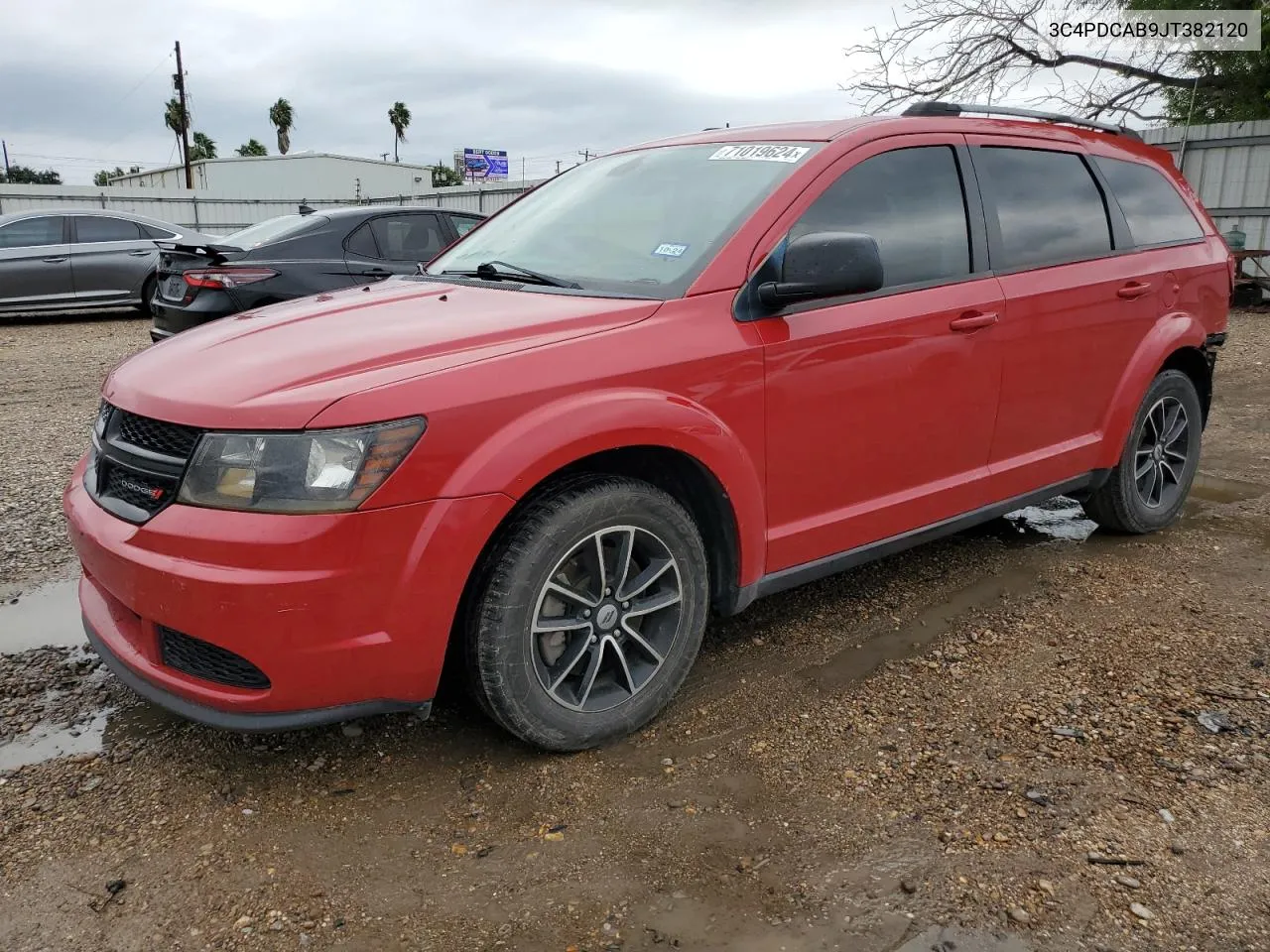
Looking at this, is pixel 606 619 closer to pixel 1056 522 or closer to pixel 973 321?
pixel 973 321

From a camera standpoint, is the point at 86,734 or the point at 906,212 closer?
the point at 86,734

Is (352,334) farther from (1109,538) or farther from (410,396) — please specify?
(1109,538)

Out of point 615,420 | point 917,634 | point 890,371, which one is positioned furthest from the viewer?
point 917,634

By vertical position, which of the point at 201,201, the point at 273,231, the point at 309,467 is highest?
the point at 201,201

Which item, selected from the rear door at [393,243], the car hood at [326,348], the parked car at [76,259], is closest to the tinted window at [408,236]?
the rear door at [393,243]

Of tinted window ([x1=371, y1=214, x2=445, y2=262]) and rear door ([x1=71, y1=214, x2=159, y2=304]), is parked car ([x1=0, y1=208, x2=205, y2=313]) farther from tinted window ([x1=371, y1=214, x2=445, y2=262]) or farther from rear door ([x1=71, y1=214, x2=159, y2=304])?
tinted window ([x1=371, y1=214, x2=445, y2=262])

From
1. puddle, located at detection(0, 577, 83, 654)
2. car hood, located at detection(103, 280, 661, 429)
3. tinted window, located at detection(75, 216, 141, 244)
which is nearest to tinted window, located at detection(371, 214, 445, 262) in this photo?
puddle, located at detection(0, 577, 83, 654)

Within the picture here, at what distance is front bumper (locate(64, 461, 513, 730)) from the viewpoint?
7.27ft

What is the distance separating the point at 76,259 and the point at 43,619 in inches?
412

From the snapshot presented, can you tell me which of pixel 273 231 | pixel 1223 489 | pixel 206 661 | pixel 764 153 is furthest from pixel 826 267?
pixel 273 231

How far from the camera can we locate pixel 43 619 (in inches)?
145

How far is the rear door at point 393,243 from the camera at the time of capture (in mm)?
7836

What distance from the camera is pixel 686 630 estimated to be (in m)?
2.88

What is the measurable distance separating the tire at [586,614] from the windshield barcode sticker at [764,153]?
49.8 inches
